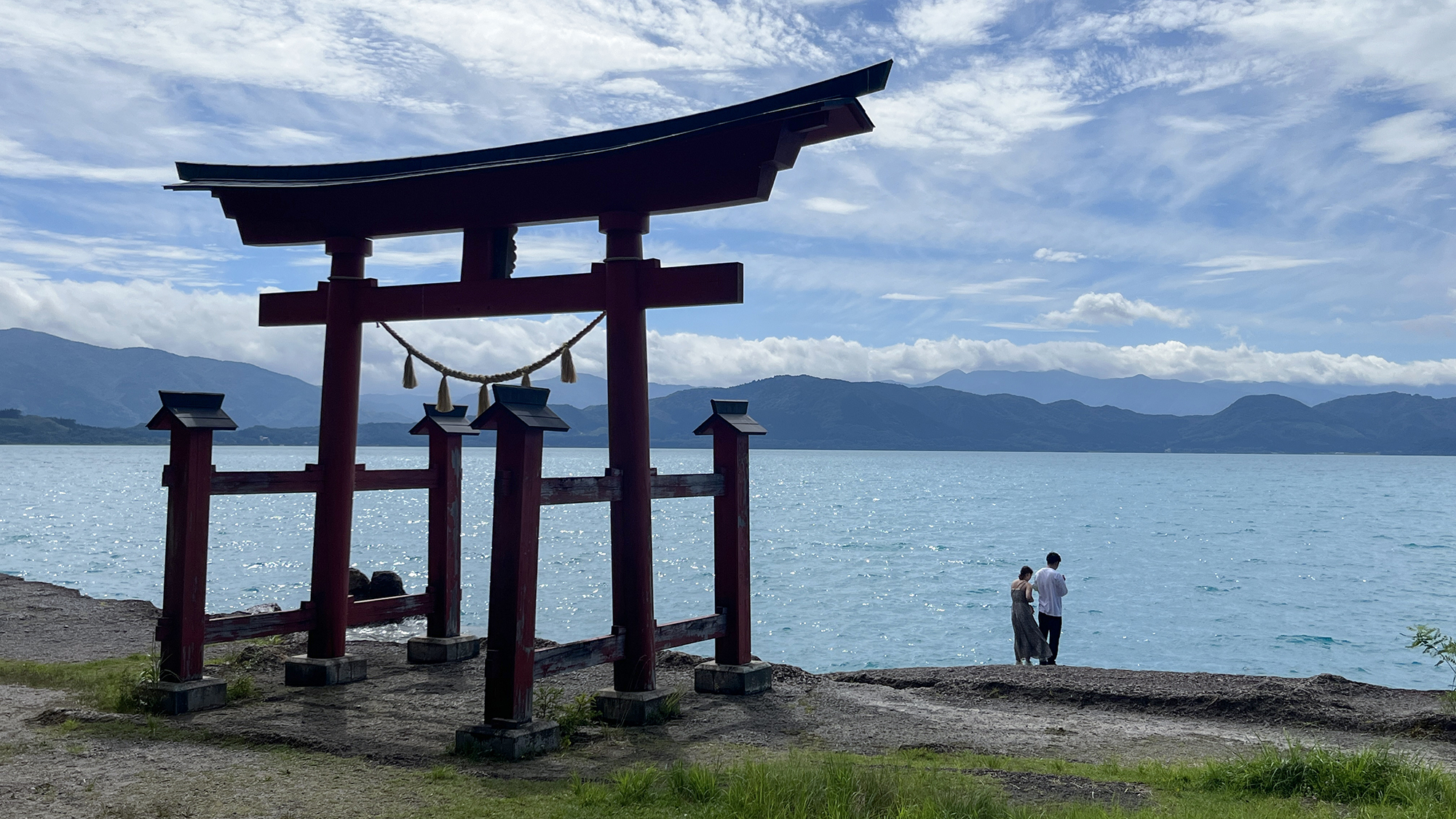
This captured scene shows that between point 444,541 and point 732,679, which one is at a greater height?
point 444,541

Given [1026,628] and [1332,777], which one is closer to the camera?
[1332,777]

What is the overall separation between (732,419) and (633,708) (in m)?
3.06

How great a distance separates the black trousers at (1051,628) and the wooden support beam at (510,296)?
8360mm

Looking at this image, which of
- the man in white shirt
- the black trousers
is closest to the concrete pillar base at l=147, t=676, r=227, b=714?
the man in white shirt

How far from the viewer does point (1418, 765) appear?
22.7 ft

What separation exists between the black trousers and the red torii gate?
21.4 feet

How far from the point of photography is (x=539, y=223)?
33.1 feet

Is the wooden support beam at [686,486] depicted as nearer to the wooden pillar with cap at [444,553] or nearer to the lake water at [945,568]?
the wooden pillar with cap at [444,553]

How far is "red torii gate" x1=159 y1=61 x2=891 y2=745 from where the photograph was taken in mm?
8906

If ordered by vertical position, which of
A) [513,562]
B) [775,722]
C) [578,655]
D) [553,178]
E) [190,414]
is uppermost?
[553,178]

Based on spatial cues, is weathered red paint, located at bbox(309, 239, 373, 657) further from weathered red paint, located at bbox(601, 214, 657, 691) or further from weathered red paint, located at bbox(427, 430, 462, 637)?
weathered red paint, located at bbox(601, 214, 657, 691)

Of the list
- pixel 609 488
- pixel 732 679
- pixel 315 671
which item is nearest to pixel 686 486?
pixel 609 488

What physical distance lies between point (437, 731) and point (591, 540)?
5608 cm

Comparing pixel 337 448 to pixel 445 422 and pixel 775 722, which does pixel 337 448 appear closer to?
pixel 445 422
